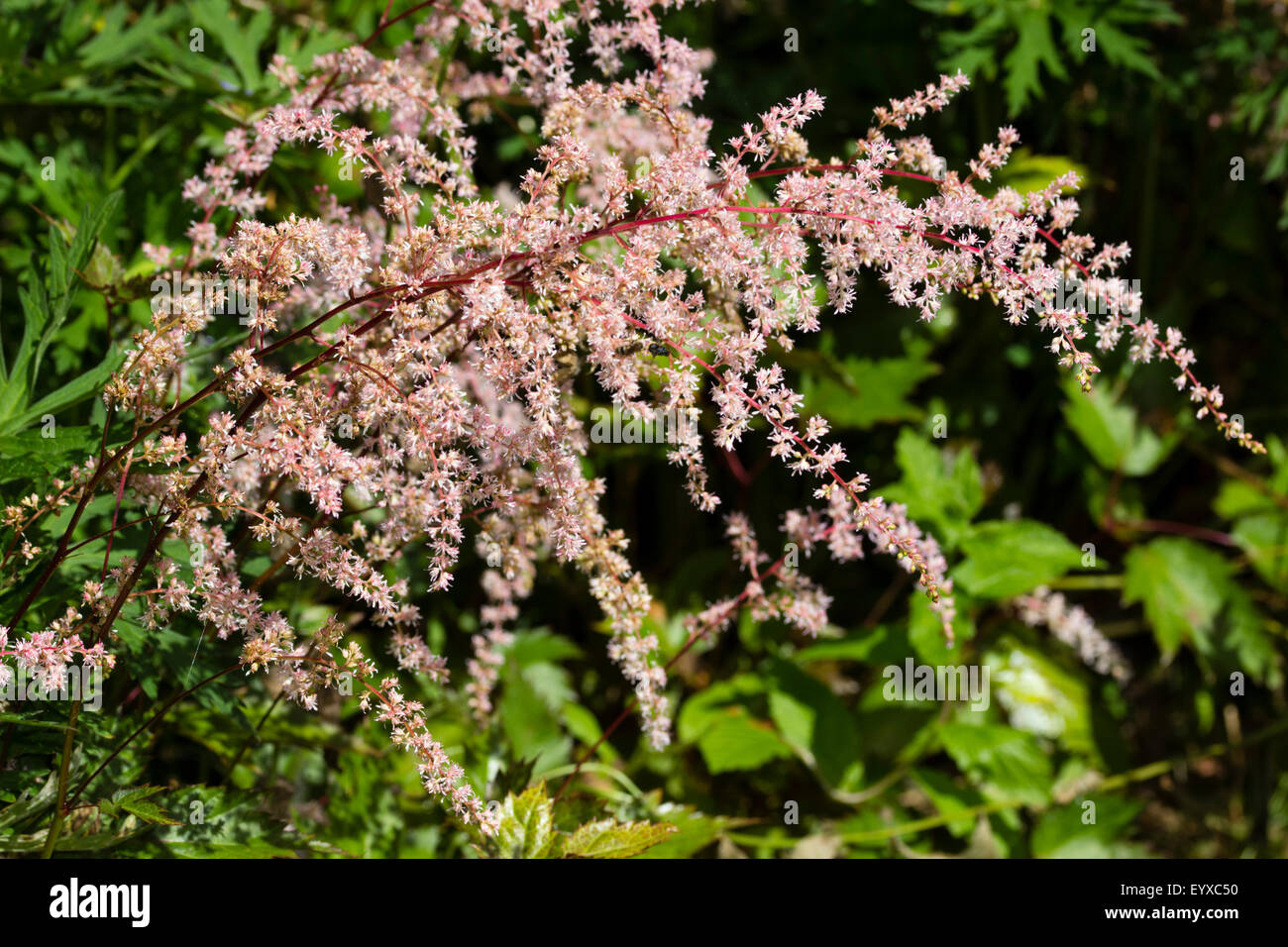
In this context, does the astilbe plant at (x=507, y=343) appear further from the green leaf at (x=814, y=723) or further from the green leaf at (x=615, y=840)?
the green leaf at (x=814, y=723)

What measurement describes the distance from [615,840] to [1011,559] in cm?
125

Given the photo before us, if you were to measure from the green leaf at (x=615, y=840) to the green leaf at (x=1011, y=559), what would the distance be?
1.05m

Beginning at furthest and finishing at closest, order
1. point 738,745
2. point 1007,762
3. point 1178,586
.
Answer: point 1178,586 < point 1007,762 < point 738,745

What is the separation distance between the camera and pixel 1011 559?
2426 millimetres

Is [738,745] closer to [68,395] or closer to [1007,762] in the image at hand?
[1007,762]

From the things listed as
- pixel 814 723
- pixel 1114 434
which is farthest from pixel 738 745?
pixel 1114 434

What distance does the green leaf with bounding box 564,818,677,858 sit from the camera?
1656 mm

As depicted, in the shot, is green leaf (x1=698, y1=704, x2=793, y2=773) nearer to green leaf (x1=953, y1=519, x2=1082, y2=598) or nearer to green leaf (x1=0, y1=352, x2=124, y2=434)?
green leaf (x1=953, y1=519, x2=1082, y2=598)

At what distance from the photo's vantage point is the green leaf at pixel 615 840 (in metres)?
1.66

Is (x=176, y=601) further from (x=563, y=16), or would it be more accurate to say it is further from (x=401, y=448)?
(x=563, y=16)
